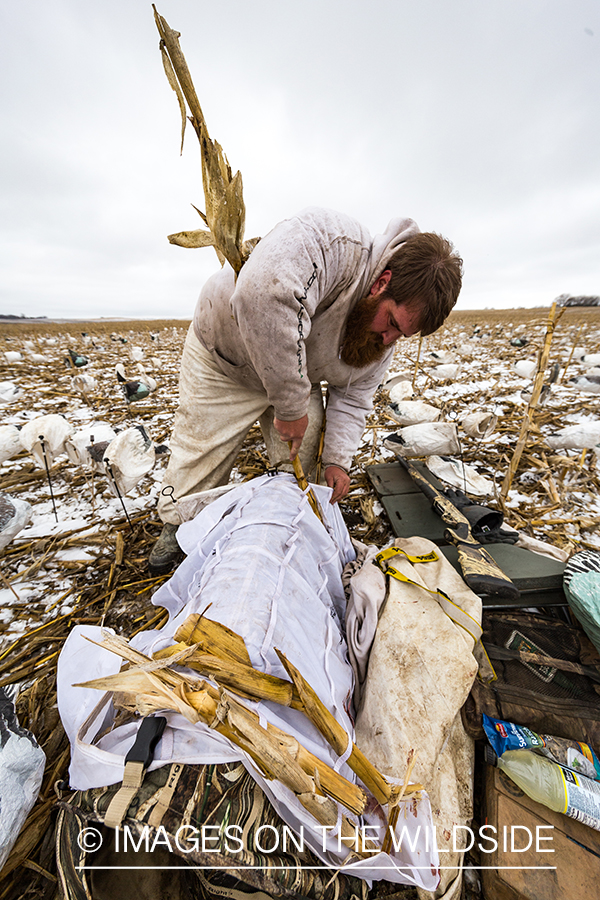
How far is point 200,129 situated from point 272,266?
47 cm

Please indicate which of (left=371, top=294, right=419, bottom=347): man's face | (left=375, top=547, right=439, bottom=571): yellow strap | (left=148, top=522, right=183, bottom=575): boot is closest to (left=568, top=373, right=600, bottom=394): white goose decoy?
(left=371, top=294, right=419, bottom=347): man's face

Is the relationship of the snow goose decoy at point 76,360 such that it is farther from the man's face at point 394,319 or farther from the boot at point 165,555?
the man's face at point 394,319


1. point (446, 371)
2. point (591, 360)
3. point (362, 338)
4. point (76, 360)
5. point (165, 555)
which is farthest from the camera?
point (76, 360)

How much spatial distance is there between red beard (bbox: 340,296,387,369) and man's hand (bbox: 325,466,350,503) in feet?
2.43

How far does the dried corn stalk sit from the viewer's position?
0.98 metres

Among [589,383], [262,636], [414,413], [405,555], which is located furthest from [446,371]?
[262,636]

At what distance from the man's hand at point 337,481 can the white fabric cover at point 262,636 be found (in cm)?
68

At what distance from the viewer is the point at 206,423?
2359mm

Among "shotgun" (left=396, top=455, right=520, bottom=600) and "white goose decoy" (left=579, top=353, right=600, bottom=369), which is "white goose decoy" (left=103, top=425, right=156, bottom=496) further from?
"white goose decoy" (left=579, top=353, right=600, bottom=369)

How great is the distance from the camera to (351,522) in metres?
2.55

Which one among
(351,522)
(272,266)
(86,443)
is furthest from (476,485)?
(86,443)

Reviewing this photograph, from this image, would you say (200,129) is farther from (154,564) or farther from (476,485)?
(476,485)

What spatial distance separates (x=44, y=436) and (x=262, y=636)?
97.9 inches

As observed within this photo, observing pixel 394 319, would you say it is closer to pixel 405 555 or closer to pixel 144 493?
pixel 405 555
